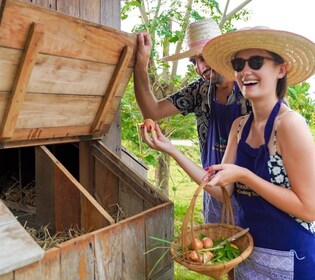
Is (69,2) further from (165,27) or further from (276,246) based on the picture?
(165,27)

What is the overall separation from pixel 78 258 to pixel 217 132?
1192mm

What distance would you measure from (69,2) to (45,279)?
1.57 meters

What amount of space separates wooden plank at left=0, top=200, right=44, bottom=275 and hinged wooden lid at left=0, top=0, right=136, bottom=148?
65 cm

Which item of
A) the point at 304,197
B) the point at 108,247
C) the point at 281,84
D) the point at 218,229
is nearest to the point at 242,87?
the point at 281,84

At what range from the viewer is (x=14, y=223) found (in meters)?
1.49

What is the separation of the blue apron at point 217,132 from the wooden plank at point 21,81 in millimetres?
1125

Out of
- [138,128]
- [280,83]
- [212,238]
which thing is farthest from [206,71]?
[138,128]

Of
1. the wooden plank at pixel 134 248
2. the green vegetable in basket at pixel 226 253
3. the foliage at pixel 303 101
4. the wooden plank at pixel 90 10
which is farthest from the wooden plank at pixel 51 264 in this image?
the foliage at pixel 303 101

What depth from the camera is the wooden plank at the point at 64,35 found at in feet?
5.42

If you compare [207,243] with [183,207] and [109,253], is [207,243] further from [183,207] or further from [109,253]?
[183,207]

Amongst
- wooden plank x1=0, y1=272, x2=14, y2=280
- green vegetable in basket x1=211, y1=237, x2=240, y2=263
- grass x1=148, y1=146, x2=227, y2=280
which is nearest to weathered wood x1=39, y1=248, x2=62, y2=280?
wooden plank x1=0, y1=272, x2=14, y2=280

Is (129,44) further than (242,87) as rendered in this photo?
Yes

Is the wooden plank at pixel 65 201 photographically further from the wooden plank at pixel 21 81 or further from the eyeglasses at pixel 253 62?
the eyeglasses at pixel 253 62

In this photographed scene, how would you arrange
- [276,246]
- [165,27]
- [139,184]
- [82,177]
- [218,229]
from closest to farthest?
[276,246] < [218,229] < [139,184] < [82,177] < [165,27]
